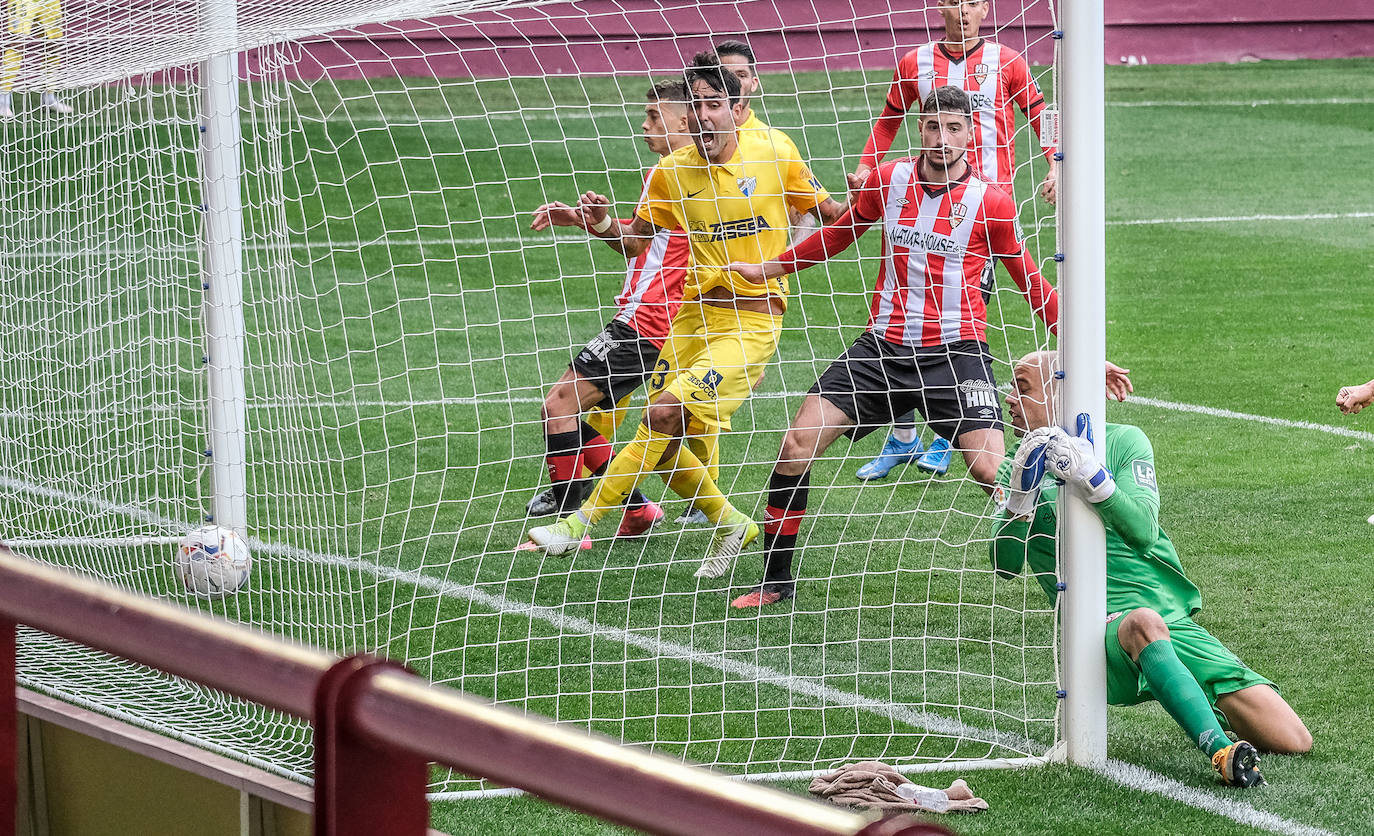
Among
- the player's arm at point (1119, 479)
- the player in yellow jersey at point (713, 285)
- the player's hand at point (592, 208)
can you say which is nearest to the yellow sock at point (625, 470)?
the player in yellow jersey at point (713, 285)

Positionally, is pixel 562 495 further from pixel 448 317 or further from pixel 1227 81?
pixel 1227 81

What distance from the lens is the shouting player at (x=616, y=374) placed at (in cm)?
657

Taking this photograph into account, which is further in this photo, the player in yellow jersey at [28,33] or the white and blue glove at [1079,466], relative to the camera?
the player in yellow jersey at [28,33]

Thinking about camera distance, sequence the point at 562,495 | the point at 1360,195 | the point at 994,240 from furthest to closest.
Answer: the point at 1360,195 → the point at 562,495 → the point at 994,240

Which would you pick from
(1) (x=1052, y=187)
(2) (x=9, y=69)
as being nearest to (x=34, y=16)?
(2) (x=9, y=69)

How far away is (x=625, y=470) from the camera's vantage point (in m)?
6.14

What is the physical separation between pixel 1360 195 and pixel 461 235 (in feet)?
26.6

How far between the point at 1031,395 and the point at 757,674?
3.97 ft

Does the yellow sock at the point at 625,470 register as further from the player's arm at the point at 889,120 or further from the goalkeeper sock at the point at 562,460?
the player's arm at the point at 889,120

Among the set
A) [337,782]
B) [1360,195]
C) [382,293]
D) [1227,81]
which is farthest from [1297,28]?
[337,782]

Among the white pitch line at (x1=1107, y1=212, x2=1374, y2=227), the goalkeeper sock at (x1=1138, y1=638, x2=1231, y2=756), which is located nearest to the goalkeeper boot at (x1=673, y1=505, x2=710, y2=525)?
the goalkeeper sock at (x1=1138, y1=638, x2=1231, y2=756)

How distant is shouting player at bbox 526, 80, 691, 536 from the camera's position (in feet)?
21.6

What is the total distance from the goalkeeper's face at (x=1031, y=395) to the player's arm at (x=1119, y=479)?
201 mm

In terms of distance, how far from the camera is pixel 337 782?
54.2 inches
